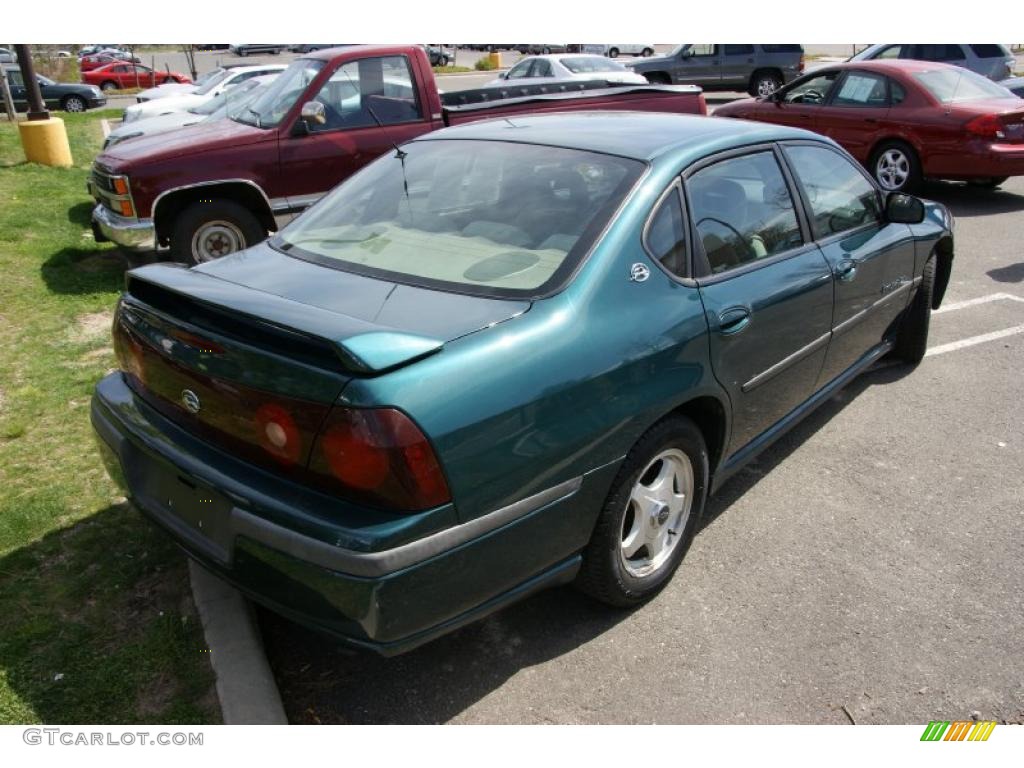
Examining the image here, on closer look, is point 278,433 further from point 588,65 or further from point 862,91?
point 588,65

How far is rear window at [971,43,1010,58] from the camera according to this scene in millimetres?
16016

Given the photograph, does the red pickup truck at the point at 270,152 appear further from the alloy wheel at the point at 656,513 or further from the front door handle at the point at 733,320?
the alloy wheel at the point at 656,513

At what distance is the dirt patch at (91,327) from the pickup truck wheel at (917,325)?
4.90m

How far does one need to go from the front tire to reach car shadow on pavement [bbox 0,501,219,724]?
365 inches

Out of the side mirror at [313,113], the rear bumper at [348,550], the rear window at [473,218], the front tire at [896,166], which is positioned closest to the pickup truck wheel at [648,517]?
the rear bumper at [348,550]

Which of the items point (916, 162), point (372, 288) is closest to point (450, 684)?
point (372, 288)

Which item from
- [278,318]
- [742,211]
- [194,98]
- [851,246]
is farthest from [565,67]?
[278,318]

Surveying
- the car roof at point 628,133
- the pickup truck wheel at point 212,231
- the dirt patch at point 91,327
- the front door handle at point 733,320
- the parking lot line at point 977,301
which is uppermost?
the car roof at point 628,133

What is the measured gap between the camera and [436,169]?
3.43 m

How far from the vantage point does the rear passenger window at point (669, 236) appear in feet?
9.55

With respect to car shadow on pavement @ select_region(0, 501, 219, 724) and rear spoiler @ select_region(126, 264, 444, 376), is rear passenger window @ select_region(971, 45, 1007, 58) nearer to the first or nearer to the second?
rear spoiler @ select_region(126, 264, 444, 376)

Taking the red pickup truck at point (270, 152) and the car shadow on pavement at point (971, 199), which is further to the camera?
the car shadow on pavement at point (971, 199)

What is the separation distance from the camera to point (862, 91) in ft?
33.4

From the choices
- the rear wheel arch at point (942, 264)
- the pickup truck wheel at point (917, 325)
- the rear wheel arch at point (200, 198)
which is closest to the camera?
the pickup truck wheel at point (917, 325)
